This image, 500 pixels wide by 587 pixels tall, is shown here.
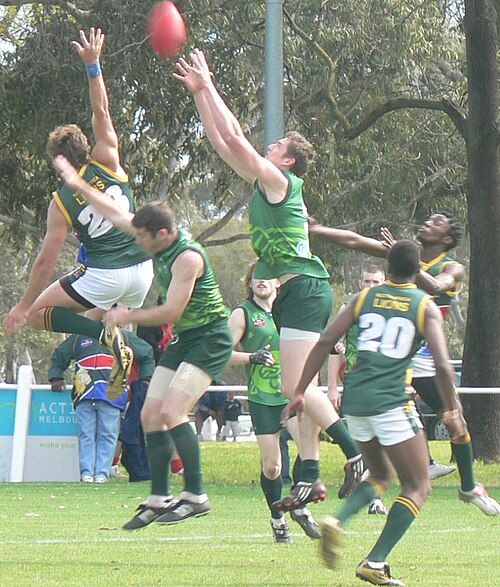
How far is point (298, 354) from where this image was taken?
8836 mm

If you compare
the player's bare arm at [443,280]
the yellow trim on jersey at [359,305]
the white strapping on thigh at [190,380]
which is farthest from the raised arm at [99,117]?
the yellow trim on jersey at [359,305]

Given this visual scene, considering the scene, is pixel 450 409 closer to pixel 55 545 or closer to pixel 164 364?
pixel 164 364

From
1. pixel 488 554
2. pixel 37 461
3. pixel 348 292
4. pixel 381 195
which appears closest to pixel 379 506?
pixel 488 554

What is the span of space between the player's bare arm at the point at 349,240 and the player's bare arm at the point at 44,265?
5.57 ft

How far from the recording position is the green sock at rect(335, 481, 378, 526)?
6969 millimetres

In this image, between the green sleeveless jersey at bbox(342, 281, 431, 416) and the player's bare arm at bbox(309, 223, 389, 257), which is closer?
the green sleeveless jersey at bbox(342, 281, 431, 416)

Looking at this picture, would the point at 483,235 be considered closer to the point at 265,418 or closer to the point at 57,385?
the point at 57,385

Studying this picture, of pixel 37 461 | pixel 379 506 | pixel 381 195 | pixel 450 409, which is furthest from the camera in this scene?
pixel 381 195

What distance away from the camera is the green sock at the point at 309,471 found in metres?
8.86

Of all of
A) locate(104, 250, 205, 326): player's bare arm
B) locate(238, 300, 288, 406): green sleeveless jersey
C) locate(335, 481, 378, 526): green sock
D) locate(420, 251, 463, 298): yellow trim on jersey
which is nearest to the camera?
locate(335, 481, 378, 526): green sock

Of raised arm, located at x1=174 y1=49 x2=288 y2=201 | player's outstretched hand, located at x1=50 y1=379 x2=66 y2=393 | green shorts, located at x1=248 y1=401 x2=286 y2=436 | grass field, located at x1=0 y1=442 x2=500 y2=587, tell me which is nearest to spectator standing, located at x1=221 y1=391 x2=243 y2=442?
player's outstretched hand, located at x1=50 y1=379 x2=66 y2=393

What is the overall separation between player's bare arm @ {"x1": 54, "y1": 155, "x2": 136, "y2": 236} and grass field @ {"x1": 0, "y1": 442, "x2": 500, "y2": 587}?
201cm

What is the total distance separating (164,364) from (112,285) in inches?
35.7

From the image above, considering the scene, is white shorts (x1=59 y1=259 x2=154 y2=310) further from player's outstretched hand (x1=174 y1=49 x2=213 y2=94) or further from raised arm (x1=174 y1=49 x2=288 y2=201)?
player's outstretched hand (x1=174 y1=49 x2=213 y2=94)
